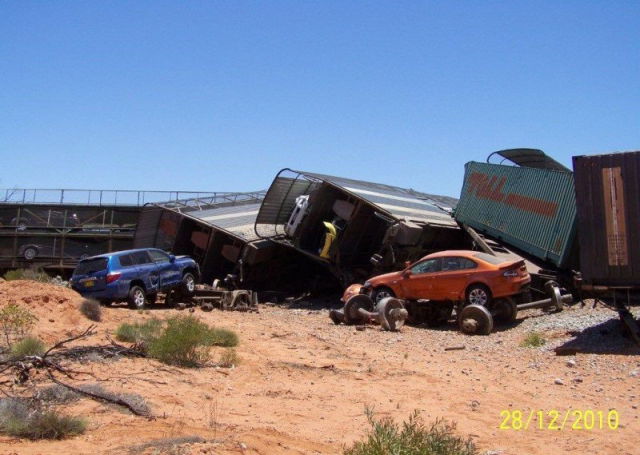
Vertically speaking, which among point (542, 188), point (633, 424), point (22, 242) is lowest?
point (22, 242)

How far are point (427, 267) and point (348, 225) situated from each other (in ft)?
21.5

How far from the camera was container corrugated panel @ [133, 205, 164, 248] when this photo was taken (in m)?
27.6

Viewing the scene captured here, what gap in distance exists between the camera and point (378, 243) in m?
24.2

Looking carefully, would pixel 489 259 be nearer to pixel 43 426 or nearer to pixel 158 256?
pixel 158 256

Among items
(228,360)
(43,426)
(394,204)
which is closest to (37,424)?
(43,426)

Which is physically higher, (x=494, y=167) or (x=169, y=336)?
(x=494, y=167)

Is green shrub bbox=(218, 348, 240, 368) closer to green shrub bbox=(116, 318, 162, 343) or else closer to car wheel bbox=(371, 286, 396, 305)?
green shrub bbox=(116, 318, 162, 343)

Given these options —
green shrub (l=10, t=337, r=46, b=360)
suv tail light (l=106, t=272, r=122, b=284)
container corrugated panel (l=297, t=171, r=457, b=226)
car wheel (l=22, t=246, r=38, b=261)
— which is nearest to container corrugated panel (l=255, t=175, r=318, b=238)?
container corrugated panel (l=297, t=171, r=457, b=226)

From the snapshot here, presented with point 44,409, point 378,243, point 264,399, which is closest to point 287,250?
point 378,243

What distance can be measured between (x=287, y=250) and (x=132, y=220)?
14.2 metres

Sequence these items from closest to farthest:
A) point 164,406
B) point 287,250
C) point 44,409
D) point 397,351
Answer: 1. point 44,409
2. point 164,406
3. point 397,351
4. point 287,250

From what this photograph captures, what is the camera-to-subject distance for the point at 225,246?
25531mm

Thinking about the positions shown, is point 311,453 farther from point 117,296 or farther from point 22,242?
point 22,242
